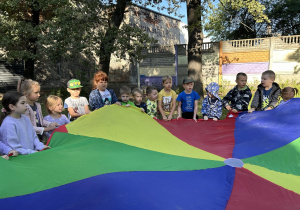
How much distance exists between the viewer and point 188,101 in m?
4.16

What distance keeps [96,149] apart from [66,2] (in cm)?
709

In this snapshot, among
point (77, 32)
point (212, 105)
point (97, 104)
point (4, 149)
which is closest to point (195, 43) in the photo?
point (77, 32)

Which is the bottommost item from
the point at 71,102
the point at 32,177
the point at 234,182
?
the point at 234,182

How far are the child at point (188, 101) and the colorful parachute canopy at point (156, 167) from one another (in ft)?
2.87

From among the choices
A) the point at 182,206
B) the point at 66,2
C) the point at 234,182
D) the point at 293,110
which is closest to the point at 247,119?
the point at 293,110

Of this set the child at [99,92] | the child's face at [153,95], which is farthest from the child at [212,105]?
the child at [99,92]

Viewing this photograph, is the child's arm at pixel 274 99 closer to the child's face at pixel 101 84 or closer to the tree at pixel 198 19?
the child's face at pixel 101 84

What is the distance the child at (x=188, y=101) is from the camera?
4070mm

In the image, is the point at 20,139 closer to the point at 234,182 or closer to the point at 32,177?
the point at 32,177

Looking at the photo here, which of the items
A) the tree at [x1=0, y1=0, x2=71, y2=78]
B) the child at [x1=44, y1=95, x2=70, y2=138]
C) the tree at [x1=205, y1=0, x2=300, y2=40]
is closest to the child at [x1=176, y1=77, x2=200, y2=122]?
the child at [x1=44, y1=95, x2=70, y2=138]

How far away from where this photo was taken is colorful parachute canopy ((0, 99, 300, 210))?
1.68m

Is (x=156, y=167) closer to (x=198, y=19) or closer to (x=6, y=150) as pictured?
(x=6, y=150)

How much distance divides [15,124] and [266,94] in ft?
11.1

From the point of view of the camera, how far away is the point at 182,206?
161 cm
